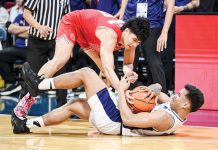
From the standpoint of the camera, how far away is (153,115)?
5.53m

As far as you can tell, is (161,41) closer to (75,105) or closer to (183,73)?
(183,73)

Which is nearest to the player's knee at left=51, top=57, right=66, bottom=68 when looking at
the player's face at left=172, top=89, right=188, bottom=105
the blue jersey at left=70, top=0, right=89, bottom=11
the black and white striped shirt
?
the black and white striped shirt

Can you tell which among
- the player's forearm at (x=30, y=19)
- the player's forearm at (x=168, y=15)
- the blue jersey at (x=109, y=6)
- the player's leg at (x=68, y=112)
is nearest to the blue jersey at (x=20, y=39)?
the blue jersey at (x=109, y=6)

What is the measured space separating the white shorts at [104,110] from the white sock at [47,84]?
45 centimetres

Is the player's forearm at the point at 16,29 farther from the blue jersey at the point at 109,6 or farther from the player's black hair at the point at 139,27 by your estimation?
the player's black hair at the point at 139,27

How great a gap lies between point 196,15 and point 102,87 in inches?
109

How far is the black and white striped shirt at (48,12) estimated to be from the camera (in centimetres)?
784

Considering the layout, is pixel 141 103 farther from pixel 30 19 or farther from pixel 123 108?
pixel 30 19

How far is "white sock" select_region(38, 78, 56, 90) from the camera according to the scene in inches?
234

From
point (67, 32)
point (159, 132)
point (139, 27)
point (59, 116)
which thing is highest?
point (139, 27)

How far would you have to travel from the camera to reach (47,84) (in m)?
5.97

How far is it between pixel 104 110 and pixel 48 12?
2534 millimetres

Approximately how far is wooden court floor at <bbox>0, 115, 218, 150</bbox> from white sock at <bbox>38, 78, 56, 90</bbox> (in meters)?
0.48

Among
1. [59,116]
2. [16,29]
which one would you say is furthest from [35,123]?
[16,29]
